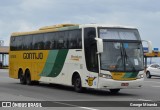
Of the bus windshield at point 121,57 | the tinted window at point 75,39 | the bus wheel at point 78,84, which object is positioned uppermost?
the tinted window at point 75,39

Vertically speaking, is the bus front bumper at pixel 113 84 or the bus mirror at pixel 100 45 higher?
the bus mirror at pixel 100 45

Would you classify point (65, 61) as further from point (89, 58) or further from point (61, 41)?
point (89, 58)

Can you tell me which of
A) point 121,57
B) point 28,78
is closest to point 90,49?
point 121,57

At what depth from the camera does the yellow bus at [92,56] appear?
2114 cm

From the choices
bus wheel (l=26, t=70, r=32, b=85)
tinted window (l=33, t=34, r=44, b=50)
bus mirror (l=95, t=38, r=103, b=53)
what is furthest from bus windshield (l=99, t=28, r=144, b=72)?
bus wheel (l=26, t=70, r=32, b=85)

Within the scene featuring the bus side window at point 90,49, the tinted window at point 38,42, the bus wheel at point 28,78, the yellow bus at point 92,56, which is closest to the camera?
the yellow bus at point 92,56

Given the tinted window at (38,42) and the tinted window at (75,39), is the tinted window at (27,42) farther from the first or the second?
the tinted window at (75,39)

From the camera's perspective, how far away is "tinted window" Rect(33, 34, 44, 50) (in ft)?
89.6

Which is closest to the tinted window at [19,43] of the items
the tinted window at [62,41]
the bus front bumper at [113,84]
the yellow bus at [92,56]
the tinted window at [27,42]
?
the tinted window at [27,42]

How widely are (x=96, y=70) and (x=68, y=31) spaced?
3652 mm

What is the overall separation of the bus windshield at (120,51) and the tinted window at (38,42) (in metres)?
6.44

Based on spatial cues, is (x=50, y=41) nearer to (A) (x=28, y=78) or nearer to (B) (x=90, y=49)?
(A) (x=28, y=78)

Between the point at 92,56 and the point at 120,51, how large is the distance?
1282 millimetres

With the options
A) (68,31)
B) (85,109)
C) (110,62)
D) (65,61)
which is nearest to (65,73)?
(65,61)
